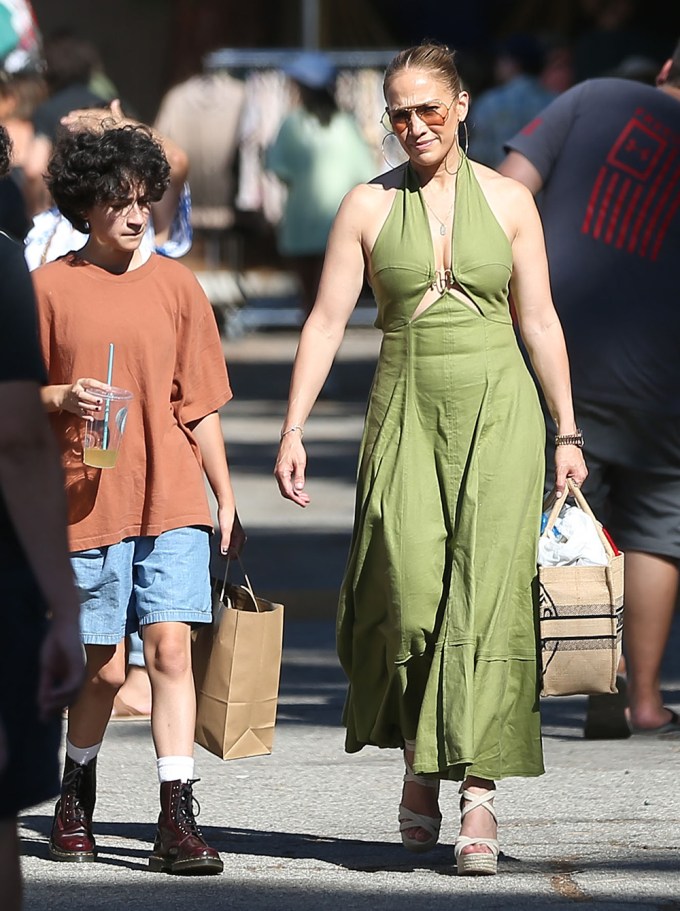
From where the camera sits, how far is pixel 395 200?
480 centimetres

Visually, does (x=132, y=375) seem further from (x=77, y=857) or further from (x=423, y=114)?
(x=77, y=857)

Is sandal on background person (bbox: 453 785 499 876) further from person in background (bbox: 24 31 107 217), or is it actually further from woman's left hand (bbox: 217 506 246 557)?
person in background (bbox: 24 31 107 217)

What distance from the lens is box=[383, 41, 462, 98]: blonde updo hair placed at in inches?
187

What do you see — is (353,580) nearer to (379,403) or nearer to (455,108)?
(379,403)

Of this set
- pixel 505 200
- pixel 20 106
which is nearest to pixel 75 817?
pixel 505 200

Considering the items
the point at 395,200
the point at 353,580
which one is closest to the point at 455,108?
the point at 395,200

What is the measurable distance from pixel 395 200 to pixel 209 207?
1237cm

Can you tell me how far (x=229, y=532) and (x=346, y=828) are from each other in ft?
2.89

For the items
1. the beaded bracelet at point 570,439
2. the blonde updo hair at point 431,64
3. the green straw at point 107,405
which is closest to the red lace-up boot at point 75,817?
the green straw at point 107,405

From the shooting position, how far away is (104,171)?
474cm

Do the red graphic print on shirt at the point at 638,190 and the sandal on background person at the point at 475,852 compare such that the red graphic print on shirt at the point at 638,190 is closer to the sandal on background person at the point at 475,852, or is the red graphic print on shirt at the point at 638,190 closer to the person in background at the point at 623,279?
the person in background at the point at 623,279

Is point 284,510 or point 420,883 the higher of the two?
point 420,883

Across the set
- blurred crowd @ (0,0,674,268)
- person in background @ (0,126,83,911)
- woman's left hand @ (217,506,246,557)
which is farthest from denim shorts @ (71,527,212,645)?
blurred crowd @ (0,0,674,268)

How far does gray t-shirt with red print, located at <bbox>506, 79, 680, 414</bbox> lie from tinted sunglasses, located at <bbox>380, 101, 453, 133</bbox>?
1086 mm
